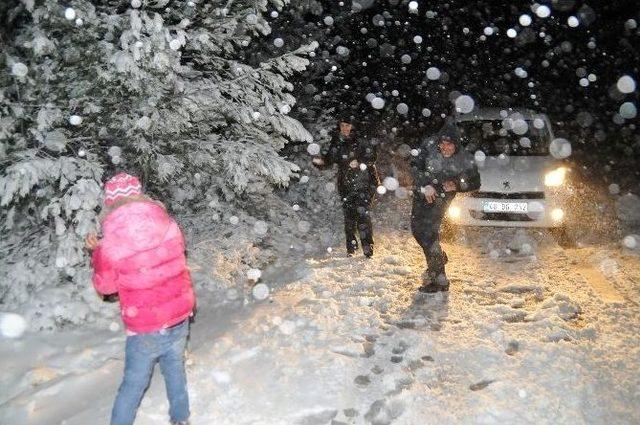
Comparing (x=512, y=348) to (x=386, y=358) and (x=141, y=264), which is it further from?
(x=141, y=264)

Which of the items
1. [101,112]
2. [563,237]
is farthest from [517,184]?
[101,112]

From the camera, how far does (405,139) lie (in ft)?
49.5

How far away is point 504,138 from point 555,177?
45.9 inches

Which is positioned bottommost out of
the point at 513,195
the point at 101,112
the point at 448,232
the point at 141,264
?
the point at 448,232

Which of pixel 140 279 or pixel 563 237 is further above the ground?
pixel 140 279

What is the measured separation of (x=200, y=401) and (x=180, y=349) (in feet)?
2.55

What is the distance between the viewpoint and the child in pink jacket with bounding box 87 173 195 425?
3094 mm

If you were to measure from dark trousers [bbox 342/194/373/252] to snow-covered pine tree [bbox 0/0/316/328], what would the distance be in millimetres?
1437

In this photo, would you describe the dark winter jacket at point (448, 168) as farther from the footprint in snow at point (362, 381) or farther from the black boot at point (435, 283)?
the footprint in snow at point (362, 381)

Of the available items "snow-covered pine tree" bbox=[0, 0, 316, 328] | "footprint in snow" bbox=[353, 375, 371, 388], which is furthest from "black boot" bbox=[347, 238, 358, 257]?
"footprint in snow" bbox=[353, 375, 371, 388]

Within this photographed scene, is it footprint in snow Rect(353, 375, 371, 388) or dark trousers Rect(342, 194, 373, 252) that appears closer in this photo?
footprint in snow Rect(353, 375, 371, 388)

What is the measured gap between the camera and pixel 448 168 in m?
5.72

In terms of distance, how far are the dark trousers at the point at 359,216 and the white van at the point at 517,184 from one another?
4.93 ft

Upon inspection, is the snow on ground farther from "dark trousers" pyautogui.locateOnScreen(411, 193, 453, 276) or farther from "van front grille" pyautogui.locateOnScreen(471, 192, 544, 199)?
A: "van front grille" pyautogui.locateOnScreen(471, 192, 544, 199)
